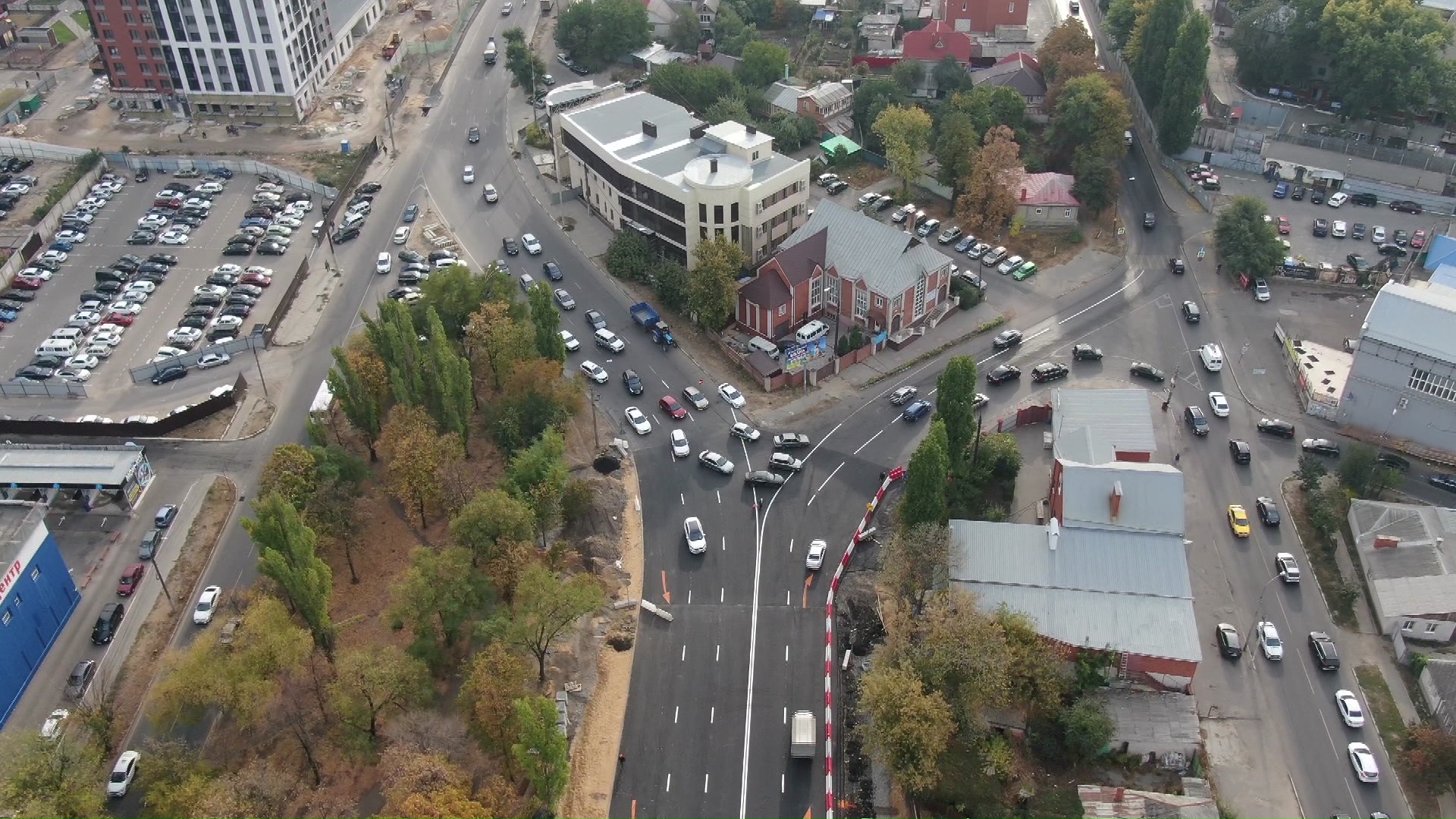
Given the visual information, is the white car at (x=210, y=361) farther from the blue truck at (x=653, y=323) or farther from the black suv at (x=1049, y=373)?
the black suv at (x=1049, y=373)

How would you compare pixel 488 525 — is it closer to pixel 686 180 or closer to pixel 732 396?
pixel 732 396

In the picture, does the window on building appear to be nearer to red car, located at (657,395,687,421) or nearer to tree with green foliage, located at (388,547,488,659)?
red car, located at (657,395,687,421)

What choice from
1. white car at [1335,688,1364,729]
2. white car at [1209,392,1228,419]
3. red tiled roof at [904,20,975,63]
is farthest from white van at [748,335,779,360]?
red tiled roof at [904,20,975,63]

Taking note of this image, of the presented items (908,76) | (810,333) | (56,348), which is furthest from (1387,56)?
(56,348)

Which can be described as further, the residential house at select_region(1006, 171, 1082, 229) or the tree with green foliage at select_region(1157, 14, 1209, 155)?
the tree with green foliage at select_region(1157, 14, 1209, 155)

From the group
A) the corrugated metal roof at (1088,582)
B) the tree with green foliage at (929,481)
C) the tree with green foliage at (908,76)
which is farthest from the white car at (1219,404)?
the tree with green foliage at (908,76)

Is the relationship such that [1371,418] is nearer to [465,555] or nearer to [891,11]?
[465,555]
